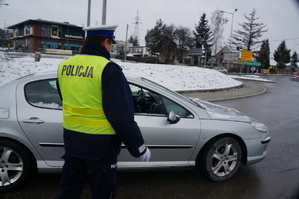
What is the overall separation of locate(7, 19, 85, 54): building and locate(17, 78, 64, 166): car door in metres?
55.1

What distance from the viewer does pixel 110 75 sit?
188 centimetres

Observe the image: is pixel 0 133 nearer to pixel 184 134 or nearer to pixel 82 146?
pixel 82 146

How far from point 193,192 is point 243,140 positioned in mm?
1047

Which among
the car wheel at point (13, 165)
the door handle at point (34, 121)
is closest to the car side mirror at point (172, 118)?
the door handle at point (34, 121)

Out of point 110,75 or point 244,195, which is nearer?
point 110,75

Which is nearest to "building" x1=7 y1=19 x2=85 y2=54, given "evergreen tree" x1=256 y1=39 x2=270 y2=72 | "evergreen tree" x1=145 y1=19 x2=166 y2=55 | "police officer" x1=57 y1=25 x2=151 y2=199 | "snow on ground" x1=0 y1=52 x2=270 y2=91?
"evergreen tree" x1=145 y1=19 x2=166 y2=55

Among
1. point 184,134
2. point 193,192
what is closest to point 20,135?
point 184,134

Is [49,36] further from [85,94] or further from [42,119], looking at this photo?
[85,94]

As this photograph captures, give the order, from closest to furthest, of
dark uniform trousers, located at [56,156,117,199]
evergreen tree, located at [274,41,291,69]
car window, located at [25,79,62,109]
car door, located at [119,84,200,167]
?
dark uniform trousers, located at [56,156,117,199], car window, located at [25,79,62,109], car door, located at [119,84,200,167], evergreen tree, located at [274,41,291,69]

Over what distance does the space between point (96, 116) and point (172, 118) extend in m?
1.35

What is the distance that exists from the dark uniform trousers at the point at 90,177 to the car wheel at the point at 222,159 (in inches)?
70.9

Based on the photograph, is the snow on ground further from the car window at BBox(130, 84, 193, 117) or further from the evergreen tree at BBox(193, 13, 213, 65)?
the evergreen tree at BBox(193, 13, 213, 65)

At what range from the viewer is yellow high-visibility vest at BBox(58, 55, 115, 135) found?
1928mm

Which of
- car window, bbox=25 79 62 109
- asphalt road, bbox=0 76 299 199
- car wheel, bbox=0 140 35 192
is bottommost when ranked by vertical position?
asphalt road, bbox=0 76 299 199
